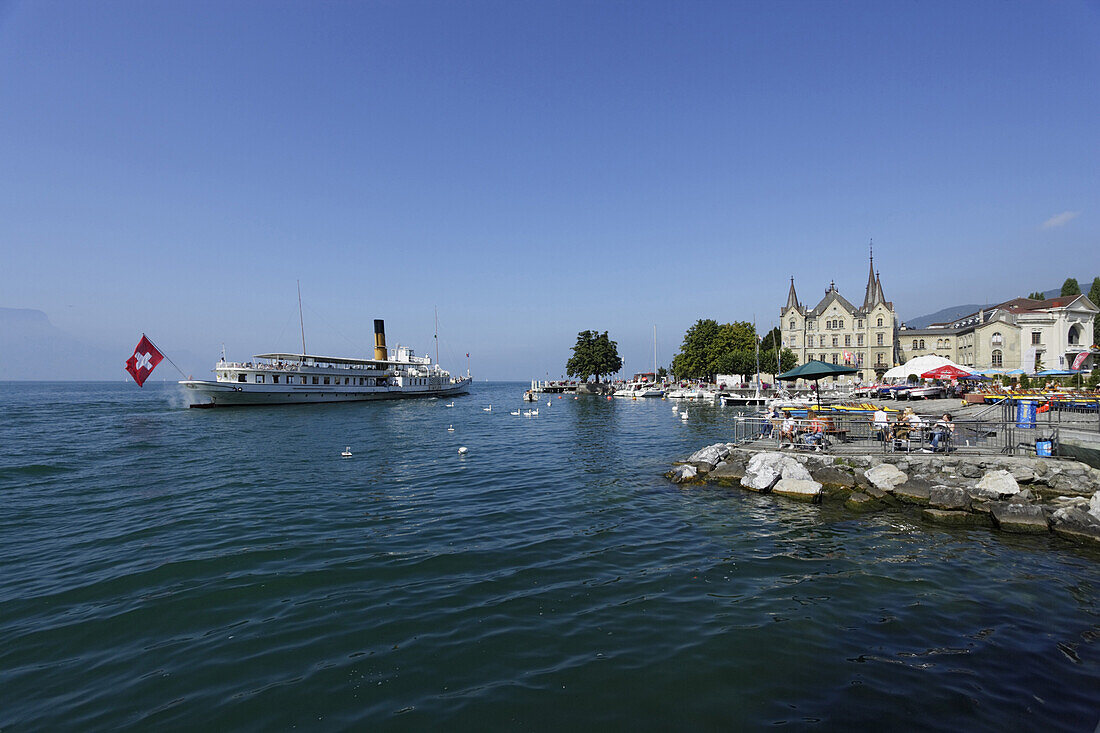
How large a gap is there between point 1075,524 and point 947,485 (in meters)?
2.68

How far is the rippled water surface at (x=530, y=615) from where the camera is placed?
579cm

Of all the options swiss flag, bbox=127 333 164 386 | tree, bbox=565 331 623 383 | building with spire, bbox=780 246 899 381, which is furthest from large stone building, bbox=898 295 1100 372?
swiss flag, bbox=127 333 164 386

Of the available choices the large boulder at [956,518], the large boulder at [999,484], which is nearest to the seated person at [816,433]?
the large boulder at [999,484]

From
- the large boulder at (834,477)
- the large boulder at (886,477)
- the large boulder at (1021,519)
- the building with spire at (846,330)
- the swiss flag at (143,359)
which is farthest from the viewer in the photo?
the building with spire at (846,330)

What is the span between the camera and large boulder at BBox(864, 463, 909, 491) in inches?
562

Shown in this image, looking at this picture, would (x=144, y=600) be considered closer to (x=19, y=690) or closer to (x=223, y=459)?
(x=19, y=690)

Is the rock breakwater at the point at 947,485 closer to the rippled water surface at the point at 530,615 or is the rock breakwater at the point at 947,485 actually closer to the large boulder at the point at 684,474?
the large boulder at the point at 684,474

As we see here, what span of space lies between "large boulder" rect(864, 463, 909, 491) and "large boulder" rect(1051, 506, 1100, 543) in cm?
329

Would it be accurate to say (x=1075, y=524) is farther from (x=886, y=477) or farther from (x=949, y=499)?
(x=886, y=477)

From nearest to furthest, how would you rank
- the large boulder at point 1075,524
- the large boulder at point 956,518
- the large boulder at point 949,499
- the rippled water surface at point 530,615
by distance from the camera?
the rippled water surface at point 530,615 < the large boulder at point 1075,524 < the large boulder at point 956,518 < the large boulder at point 949,499

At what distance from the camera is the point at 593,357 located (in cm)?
10544

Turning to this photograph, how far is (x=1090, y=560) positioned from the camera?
32.4 ft

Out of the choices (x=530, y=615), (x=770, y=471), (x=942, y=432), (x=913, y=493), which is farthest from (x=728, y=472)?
(x=530, y=615)

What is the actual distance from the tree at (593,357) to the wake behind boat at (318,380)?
93.8 feet
